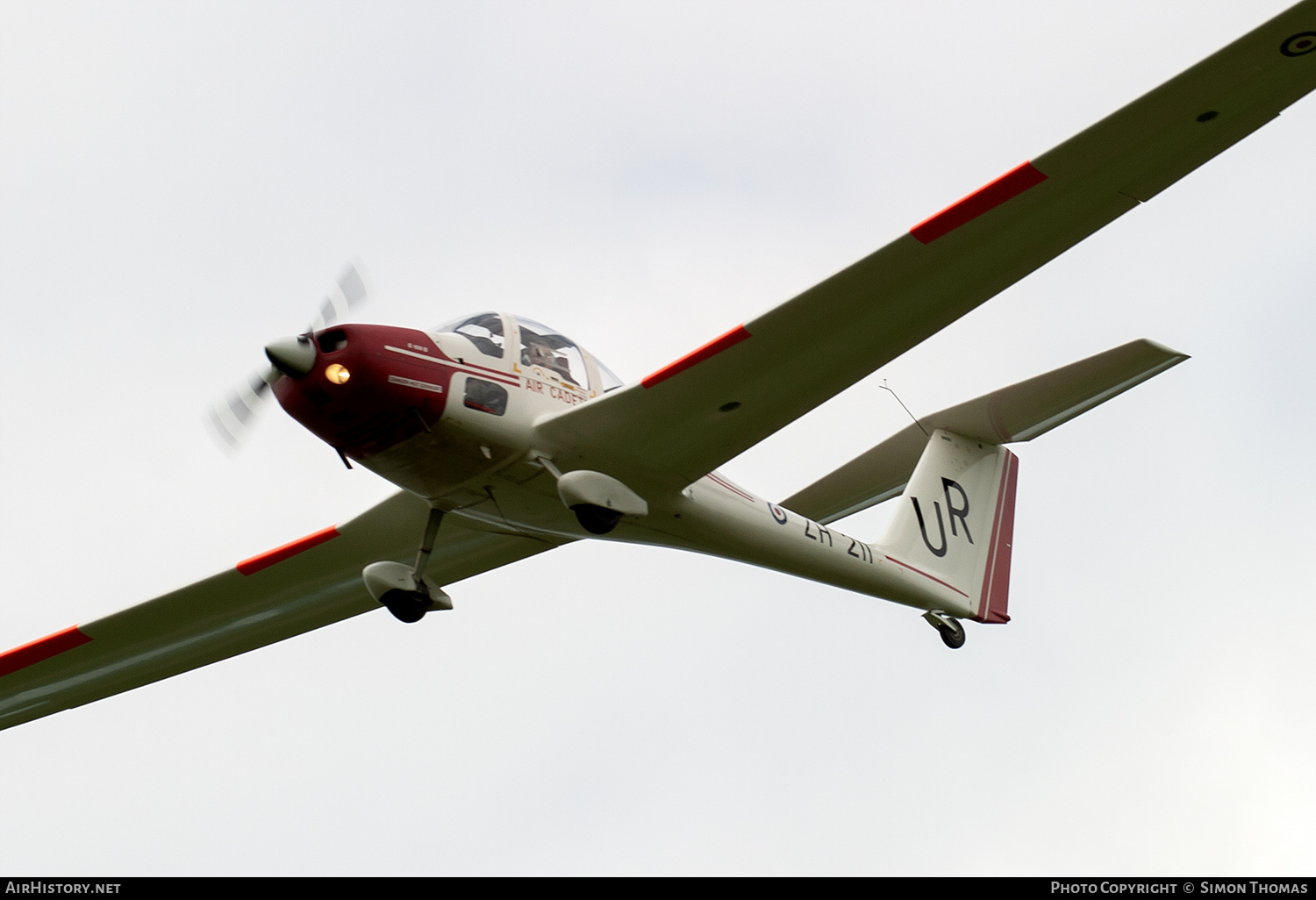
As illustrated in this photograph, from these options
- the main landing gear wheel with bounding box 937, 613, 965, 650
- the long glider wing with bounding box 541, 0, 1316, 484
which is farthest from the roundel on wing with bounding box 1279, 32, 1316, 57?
the main landing gear wheel with bounding box 937, 613, 965, 650

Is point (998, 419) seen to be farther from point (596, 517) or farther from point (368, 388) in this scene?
point (368, 388)

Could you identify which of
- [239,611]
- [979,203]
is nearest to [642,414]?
[979,203]

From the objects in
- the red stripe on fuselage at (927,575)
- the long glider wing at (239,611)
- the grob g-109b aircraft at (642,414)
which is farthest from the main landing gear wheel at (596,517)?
the red stripe on fuselage at (927,575)

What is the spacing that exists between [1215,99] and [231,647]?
10.1 meters

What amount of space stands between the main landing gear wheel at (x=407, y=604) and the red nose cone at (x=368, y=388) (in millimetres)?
1459

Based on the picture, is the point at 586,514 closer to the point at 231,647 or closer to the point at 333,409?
the point at 333,409

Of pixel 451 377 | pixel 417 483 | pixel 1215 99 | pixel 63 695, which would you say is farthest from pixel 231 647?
pixel 1215 99

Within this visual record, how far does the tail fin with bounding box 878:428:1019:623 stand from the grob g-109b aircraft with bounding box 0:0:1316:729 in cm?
7

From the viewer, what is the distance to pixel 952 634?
13.0 m

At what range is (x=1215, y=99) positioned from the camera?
8.12 m

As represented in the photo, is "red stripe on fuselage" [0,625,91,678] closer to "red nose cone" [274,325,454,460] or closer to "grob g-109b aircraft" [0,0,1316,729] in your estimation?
"grob g-109b aircraft" [0,0,1316,729]

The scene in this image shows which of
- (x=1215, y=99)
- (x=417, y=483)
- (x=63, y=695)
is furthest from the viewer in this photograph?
(x=63, y=695)

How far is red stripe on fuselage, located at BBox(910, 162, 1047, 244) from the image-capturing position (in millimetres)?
8523

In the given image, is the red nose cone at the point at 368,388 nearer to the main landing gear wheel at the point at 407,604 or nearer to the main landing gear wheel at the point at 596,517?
the main landing gear wheel at the point at 596,517
